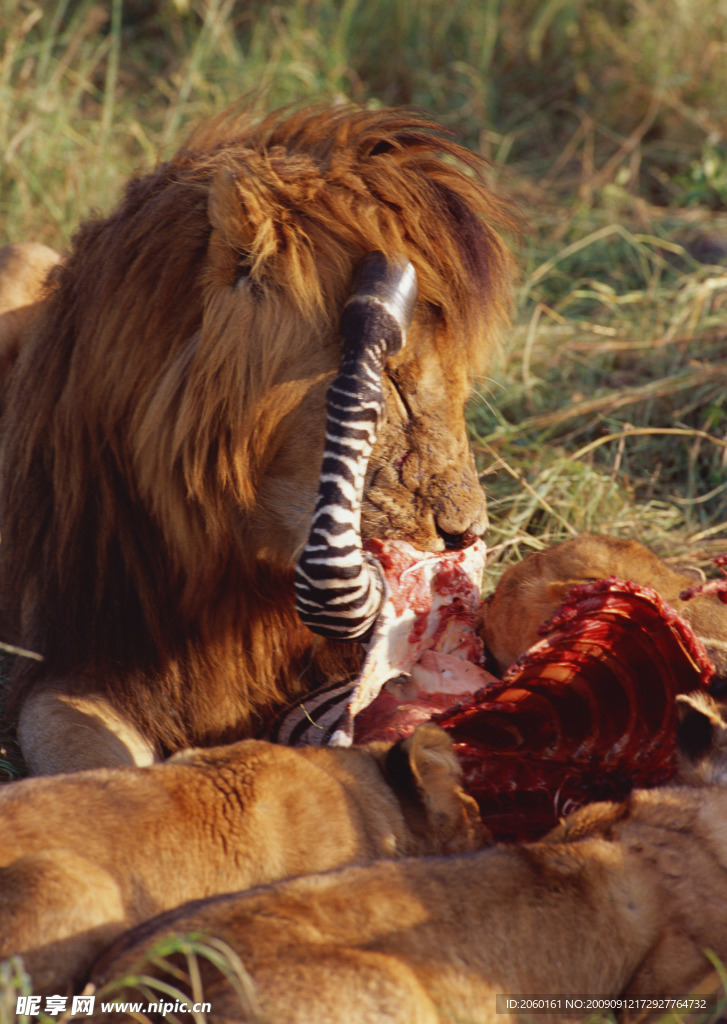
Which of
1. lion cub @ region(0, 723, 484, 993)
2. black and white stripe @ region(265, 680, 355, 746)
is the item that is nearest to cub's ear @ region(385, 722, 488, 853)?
lion cub @ region(0, 723, 484, 993)

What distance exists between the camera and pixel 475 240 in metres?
2.51

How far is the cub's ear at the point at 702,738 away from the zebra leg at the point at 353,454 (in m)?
0.60

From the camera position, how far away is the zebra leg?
84.6 inches

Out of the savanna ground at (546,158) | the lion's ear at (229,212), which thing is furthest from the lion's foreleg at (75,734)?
the lion's ear at (229,212)

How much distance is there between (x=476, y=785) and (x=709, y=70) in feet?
17.9

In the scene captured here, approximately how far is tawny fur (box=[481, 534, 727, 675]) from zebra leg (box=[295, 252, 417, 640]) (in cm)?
47

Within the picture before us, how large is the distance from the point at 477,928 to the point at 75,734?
113 cm

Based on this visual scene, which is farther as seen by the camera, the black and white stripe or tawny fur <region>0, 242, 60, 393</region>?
tawny fur <region>0, 242, 60, 393</region>

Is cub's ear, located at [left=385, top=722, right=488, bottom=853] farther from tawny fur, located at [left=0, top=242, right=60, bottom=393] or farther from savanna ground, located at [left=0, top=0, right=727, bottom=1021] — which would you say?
tawny fur, located at [left=0, top=242, right=60, bottom=393]

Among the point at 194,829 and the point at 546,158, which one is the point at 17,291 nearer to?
the point at 194,829

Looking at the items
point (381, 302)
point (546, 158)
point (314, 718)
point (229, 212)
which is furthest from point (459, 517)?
point (546, 158)

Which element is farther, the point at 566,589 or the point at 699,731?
the point at 566,589

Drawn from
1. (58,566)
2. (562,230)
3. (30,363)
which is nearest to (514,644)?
(58,566)

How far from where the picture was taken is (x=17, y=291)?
3.54 m
